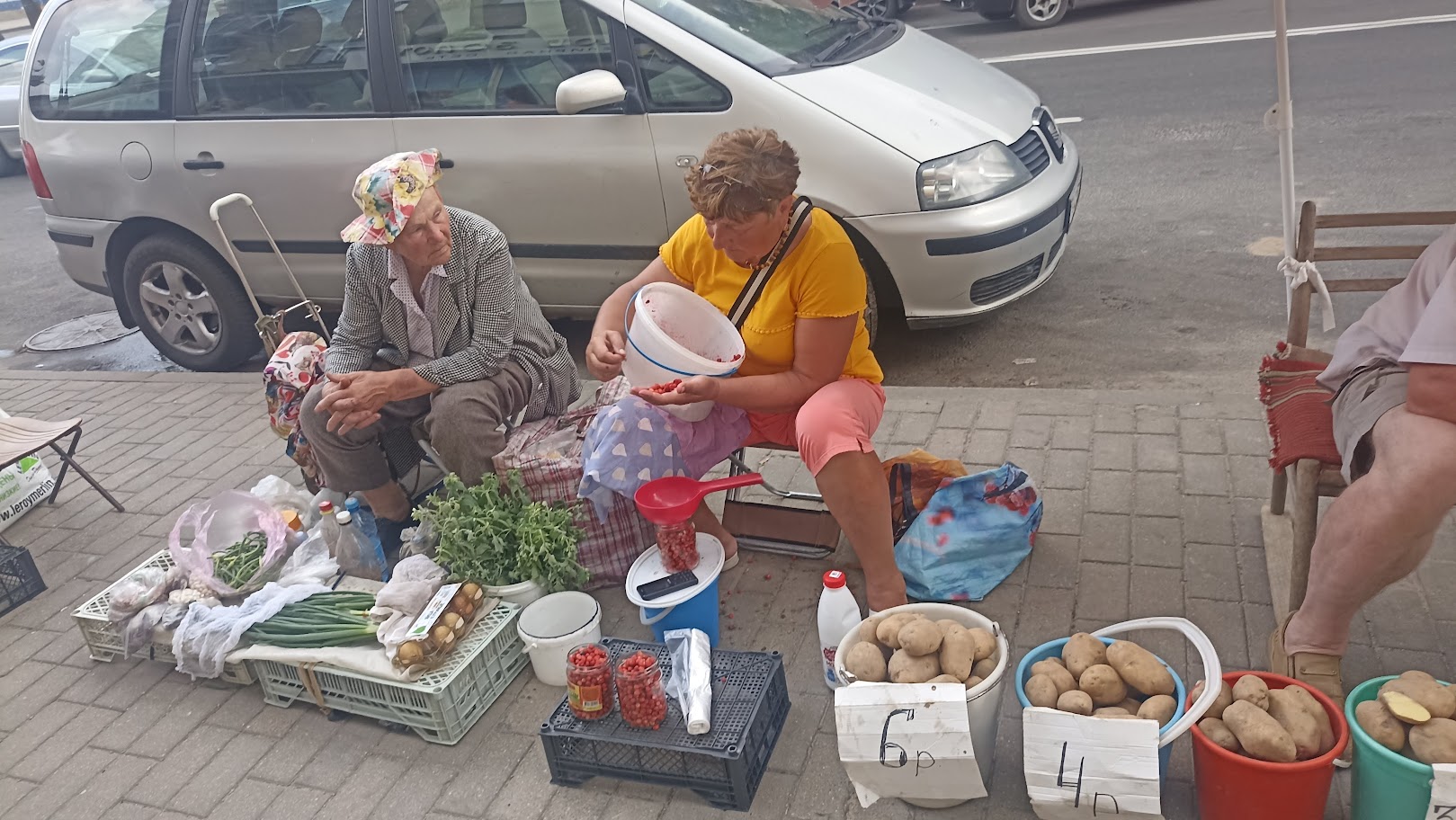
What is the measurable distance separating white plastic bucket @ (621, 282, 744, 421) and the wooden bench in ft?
4.54

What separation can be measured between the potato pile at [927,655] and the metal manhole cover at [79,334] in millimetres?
6160

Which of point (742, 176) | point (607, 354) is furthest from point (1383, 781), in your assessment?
point (607, 354)

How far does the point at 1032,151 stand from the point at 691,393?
7.92ft

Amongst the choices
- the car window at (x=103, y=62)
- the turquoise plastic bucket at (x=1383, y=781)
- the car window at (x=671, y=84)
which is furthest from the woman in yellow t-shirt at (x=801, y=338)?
the car window at (x=103, y=62)

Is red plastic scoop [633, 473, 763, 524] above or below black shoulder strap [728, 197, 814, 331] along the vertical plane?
below

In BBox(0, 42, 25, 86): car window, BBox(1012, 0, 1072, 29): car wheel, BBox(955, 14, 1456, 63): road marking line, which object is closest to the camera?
BBox(955, 14, 1456, 63): road marking line

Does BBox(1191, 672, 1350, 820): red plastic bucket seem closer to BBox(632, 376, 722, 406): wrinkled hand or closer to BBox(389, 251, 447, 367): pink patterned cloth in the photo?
BBox(632, 376, 722, 406): wrinkled hand

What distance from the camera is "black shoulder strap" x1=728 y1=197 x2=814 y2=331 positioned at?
2.80 meters

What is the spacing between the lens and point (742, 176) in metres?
2.61

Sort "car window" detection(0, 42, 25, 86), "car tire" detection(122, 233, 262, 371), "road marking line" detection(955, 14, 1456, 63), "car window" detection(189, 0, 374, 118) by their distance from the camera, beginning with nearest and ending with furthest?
"car window" detection(189, 0, 374, 118) → "car tire" detection(122, 233, 262, 371) → "road marking line" detection(955, 14, 1456, 63) → "car window" detection(0, 42, 25, 86)

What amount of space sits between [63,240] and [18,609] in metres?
2.69

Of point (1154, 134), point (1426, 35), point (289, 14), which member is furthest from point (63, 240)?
point (1426, 35)

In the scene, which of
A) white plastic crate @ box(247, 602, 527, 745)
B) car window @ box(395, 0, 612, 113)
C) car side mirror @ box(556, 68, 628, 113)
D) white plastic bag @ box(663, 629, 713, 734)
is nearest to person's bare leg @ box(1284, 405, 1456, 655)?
white plastic bag @ box(663, 629, 713, 734)

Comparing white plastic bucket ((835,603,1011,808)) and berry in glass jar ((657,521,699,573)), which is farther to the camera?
berry in glass jar ((657,521,699,573))
